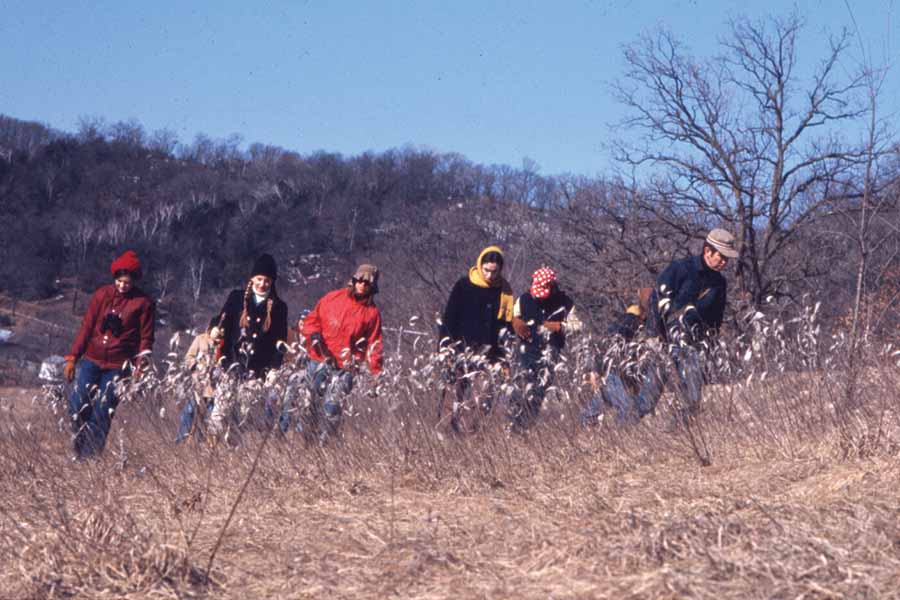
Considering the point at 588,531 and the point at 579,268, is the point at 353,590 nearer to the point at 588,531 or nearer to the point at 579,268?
the point at 588,531

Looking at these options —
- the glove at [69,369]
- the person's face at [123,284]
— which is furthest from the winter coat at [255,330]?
the glove at [69,369]

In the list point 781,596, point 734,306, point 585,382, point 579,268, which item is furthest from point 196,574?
point 579,268

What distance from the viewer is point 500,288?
7402 mm

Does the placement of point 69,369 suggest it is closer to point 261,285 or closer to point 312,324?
point 261,285

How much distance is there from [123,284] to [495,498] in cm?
387

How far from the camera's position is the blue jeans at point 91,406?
6.21m

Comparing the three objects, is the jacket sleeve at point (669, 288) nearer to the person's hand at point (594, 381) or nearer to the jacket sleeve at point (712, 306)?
the jacket sleeve at point (712, 306)

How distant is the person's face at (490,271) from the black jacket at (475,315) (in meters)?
0.08

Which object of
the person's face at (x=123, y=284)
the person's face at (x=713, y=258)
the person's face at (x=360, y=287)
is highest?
the person's face at (x=713, y=258)

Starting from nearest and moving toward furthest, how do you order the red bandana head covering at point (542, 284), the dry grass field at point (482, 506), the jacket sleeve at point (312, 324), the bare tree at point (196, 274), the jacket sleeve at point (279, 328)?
the dry grass field at point (482, 506)
the jacket sleeve at point (312, 324)
the red bandana head covering at point (542, 284)
the jacket sleeve at point (279, 328)
the bare tree at point (196, 274)

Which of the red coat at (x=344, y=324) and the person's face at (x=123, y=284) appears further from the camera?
the person's face at (x=123, y=284)

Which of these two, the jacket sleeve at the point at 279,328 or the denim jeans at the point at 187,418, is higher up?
the jacket sleeve at the point at 279,328

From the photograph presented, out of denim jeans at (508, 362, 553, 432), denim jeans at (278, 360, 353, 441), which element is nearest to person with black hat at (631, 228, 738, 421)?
denim jeans at (508, 362, 553, 432)

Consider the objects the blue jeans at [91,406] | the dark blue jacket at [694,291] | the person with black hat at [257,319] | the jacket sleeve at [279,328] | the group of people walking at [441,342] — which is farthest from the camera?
the jacket sleeve at [279,328]
